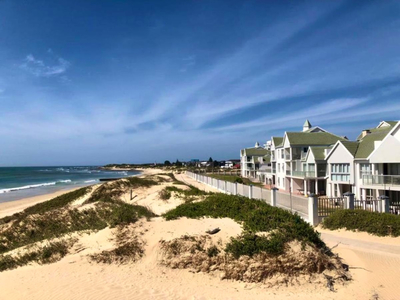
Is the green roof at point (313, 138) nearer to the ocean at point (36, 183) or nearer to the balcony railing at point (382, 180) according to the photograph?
the balcony railing at point (382, 180)

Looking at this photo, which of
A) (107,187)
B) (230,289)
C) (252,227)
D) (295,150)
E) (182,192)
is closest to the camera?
(230,289)

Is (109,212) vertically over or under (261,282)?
over

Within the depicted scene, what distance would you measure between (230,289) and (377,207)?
35.8ft

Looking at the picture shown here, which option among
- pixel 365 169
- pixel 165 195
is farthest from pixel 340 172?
pixel 165 195

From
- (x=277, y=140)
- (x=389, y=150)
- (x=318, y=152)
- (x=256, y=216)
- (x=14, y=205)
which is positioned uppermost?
(x=277, y=140)

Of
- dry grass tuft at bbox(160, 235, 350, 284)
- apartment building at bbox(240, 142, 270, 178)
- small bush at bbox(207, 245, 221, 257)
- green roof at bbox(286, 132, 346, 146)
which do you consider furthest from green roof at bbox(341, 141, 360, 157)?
apartment building at bbox(240, 142, 270, 178)

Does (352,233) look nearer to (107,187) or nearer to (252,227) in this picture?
(252,227)

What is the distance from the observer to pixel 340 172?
2658cm

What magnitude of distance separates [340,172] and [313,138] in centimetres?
903

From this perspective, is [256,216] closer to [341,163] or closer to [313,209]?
[313,209]

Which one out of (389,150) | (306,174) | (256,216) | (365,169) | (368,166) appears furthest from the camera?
(306,174)

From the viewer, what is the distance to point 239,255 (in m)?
8.20

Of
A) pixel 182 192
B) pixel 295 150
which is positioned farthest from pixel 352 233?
pixel 295 150

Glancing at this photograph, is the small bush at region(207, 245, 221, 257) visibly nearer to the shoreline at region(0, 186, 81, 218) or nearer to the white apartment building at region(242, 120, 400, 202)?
the white apartment building at region(242, 120, 400, 202)
